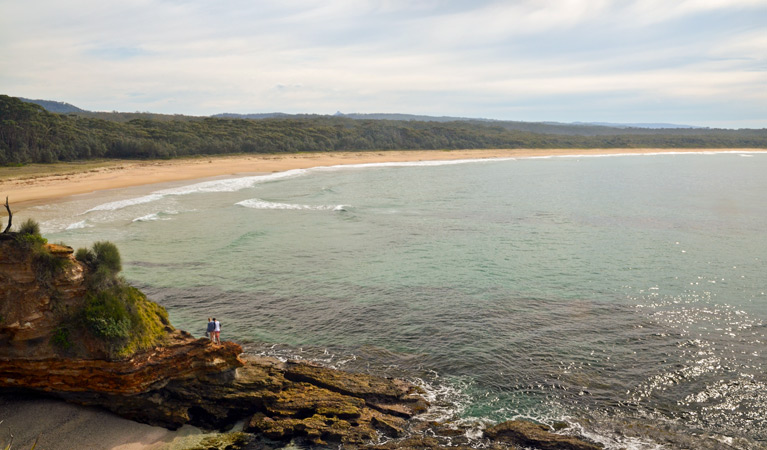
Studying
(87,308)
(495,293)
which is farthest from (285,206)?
(87,308)

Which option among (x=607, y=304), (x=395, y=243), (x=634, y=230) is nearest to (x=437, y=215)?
(x=395, y=243)

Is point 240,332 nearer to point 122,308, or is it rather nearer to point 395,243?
point 122,308

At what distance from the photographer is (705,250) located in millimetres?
23703

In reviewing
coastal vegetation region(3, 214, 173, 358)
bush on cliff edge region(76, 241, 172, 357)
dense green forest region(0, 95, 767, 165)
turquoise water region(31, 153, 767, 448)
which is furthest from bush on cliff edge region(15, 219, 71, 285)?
dense green forest region(0, 95, 767, 165)

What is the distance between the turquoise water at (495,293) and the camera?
445 inches

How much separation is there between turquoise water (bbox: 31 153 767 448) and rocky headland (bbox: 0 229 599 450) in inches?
50.2

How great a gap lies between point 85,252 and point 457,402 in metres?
8.39

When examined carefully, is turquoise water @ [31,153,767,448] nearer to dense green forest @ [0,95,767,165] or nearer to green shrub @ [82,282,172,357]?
green shrub @ [82,282,172,357]

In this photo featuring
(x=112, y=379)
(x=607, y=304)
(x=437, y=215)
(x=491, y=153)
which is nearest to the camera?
(x=112, y=379)

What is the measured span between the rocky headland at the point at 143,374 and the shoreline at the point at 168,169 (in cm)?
2541

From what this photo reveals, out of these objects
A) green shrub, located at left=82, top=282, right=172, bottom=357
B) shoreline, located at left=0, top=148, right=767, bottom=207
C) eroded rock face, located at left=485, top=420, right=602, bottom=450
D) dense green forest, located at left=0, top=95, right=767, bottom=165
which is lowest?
eroded rock face, located at left=485, top=420, right=602, bottom=450

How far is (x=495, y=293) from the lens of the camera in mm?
17922

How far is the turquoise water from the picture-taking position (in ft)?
37.1

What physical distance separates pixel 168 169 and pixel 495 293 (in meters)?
43.1
